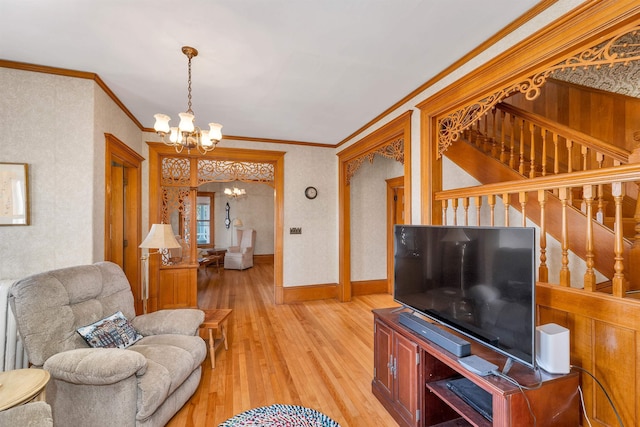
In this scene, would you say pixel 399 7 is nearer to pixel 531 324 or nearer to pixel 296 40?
pixel 296 40

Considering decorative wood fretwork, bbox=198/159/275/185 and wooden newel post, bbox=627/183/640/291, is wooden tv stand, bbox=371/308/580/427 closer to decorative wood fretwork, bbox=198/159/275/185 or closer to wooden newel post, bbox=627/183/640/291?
wooden newel post, bbox=627/183/640/291

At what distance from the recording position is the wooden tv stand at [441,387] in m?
1.31

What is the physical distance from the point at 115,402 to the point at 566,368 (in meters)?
2.46

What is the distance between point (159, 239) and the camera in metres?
2.97

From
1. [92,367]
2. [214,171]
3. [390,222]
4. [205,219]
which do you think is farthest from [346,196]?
[205,219]

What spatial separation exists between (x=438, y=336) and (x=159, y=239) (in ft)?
9.06

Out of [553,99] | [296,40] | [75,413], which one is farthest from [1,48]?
[553,99]

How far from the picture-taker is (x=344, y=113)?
11.6 ft

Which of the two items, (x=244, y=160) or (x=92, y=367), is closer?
(x=92, y=367)

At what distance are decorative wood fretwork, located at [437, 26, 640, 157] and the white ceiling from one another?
0.41m

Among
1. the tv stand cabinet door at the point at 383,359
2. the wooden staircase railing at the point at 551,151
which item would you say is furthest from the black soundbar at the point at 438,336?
the wooden staircase railing at the point at 551,151

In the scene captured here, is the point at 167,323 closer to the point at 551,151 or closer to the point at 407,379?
the point at 407,379

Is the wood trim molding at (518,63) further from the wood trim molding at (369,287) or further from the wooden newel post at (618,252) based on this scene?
the wood trim molding at (369,287)

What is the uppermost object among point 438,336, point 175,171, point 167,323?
point 175,171
